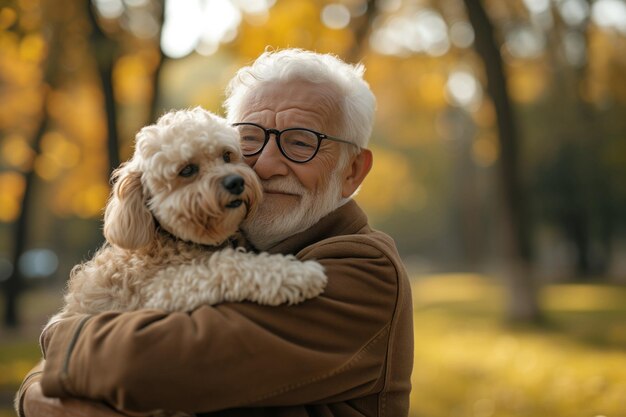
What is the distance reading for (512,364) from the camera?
34.8ft

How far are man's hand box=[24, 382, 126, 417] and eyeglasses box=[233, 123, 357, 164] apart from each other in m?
1.31

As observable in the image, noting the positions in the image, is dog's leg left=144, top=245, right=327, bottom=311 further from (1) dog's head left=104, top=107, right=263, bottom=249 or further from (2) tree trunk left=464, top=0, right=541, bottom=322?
(2) tree trunk left=464, top=0, right=541, bottom=322

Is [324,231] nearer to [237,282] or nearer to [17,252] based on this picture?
[237,282]

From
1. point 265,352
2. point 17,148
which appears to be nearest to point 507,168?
point 265,352

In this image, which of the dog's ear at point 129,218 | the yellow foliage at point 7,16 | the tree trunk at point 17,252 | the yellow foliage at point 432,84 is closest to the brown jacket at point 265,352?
the dog's ear at point 129,218

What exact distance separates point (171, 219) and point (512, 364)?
872 centimetres

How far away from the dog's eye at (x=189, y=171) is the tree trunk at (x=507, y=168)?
10100 mm

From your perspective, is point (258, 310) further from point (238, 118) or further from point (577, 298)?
point (577, 298)

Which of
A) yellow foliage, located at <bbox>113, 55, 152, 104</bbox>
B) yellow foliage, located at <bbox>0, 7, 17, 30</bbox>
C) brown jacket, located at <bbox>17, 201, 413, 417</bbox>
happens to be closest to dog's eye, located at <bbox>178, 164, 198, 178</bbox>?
brown jacket, located at <bbox>17, 201, 413, 417</bbox>

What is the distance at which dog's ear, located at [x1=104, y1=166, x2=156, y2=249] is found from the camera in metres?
2.90

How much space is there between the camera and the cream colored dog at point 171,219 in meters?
2.89

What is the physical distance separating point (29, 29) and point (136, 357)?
6.81 metres

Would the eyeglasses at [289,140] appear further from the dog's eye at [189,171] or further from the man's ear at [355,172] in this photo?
the dog's eye at [189,171]

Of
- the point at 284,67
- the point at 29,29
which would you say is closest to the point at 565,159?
the point at 29,29
